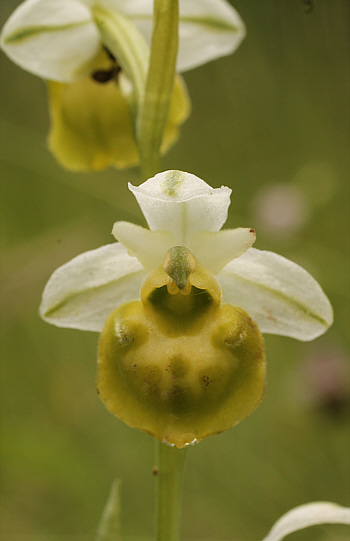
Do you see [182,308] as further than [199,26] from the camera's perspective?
No

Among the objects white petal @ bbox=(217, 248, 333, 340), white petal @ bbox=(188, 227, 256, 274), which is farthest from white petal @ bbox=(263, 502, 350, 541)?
white petal @ bbox=(188, 227, 256, 274)

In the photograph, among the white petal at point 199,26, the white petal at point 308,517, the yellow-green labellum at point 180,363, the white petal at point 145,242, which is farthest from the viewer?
the white petal at point 199,26

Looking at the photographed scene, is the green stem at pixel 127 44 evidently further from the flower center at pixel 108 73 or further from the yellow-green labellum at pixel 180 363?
the yellow-green labellum at pixel 180 363

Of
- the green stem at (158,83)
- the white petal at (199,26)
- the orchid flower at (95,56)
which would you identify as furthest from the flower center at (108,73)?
the green stem at (158,83)

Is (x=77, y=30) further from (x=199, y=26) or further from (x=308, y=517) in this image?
(x=308, y=517)

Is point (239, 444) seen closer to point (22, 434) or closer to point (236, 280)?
point (22, 434)

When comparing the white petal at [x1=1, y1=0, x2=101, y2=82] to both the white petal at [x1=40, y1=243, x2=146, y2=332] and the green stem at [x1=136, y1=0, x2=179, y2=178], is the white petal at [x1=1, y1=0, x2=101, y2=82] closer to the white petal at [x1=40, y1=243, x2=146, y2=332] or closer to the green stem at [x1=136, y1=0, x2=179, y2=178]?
the green stem at [x1=136, y1=0, x2=179, y2=178]

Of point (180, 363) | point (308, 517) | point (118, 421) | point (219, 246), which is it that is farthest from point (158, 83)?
point (118, 421)
